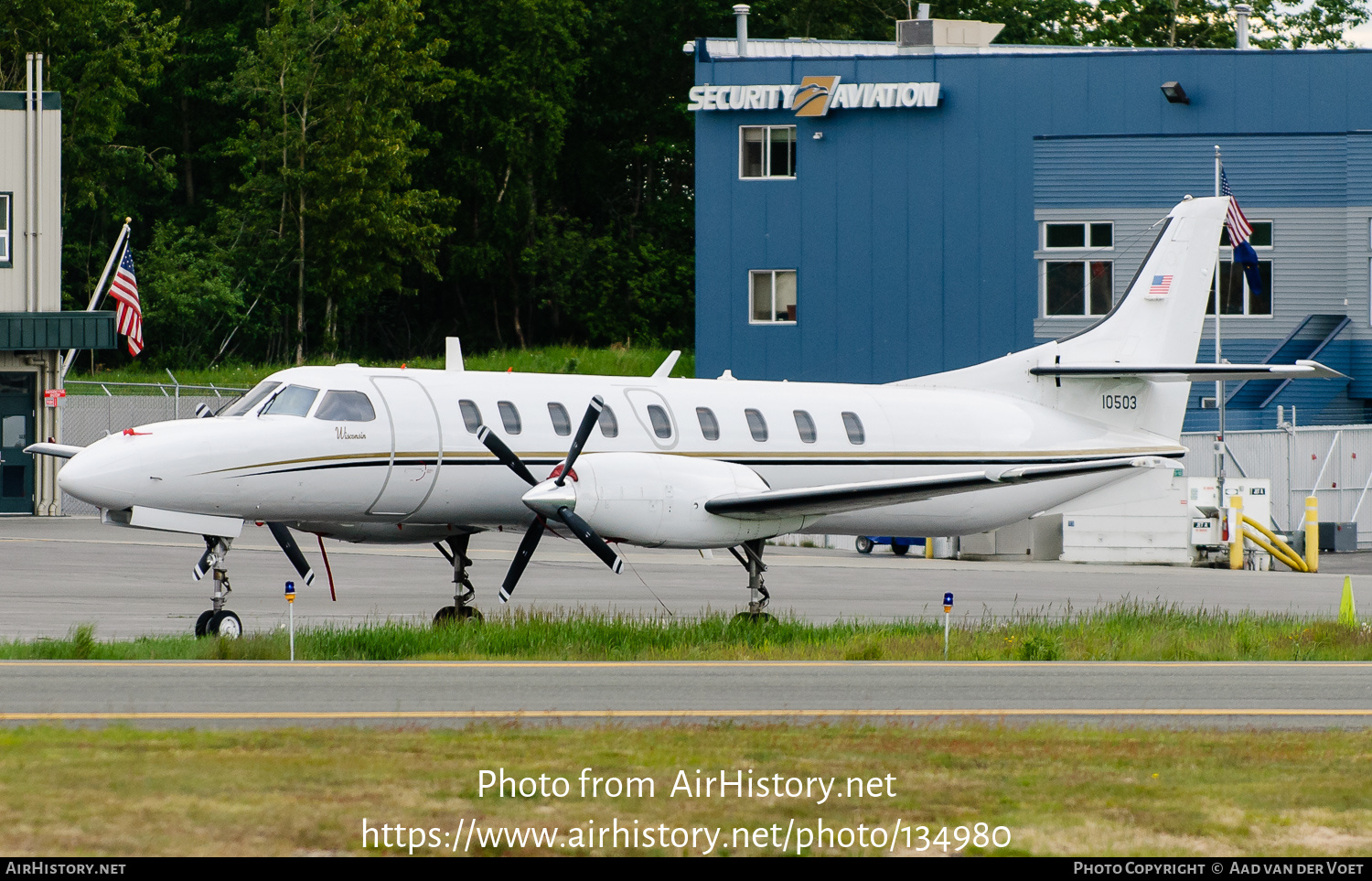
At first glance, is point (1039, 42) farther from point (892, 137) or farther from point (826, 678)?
point (826, 678)

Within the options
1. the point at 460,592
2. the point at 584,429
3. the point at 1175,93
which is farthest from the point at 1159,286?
the point at 1175,93

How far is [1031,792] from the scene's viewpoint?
10531 millimetres

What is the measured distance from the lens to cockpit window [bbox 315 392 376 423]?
20.5 meters

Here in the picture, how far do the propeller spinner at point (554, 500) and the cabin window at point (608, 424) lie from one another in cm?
87

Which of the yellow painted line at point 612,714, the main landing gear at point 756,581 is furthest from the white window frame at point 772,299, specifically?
the yellow painted line at point 612,714

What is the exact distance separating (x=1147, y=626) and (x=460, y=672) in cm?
955

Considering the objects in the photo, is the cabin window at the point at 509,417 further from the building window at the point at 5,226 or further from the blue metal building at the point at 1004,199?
the blue metal building at the point at 1004,199

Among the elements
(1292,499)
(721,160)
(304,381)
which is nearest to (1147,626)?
(304,381)

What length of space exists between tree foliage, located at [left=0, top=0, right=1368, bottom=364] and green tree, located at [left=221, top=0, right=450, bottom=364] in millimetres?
108

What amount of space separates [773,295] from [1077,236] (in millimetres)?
9127

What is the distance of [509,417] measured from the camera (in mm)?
21844

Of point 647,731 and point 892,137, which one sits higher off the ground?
point 892,137

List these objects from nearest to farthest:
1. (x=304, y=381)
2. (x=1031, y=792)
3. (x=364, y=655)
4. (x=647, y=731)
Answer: (x=1031, y=792) → (x=647, y=731) → (x=364, y=655) → (x=304, y=381)

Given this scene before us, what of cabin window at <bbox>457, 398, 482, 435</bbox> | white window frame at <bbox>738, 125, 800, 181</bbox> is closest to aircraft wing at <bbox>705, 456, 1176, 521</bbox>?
cabin window at <bbox>457, 398, 482, 435</bbox>
